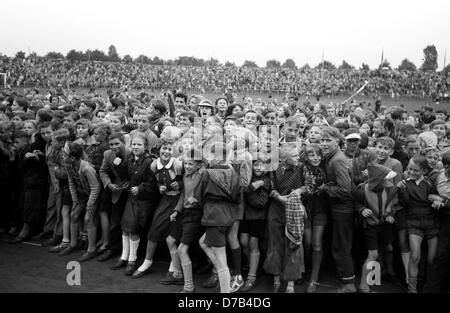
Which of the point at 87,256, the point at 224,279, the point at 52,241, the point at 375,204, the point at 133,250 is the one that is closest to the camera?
the point at 224,279

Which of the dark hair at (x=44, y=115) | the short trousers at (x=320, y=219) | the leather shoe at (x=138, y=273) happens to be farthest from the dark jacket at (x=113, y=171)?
the short trousers at (x=320, y=219)

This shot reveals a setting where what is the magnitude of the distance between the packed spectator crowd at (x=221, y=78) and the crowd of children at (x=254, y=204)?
32668 millimetres

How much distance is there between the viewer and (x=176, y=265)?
→ 493cm

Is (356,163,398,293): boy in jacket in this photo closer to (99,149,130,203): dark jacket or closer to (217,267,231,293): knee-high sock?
(217,267,231,293): knee-high sock

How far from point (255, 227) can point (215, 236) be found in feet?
2.20

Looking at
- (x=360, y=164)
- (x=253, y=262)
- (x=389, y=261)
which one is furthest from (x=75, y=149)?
(x=389, y=261)

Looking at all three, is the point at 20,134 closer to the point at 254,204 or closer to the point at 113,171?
the point at 113,171

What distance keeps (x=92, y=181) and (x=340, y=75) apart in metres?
46.0

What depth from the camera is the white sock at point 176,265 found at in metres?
4.89

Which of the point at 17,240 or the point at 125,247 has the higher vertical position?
the point at 125,247

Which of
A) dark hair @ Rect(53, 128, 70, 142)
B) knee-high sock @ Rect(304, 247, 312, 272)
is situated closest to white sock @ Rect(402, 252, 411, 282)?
knee-high sock @ Rect(304, 247, 312, 272)

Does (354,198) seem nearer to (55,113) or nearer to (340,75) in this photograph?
(55,113)

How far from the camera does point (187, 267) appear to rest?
461cm

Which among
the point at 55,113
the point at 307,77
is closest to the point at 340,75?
the point at 307,77
